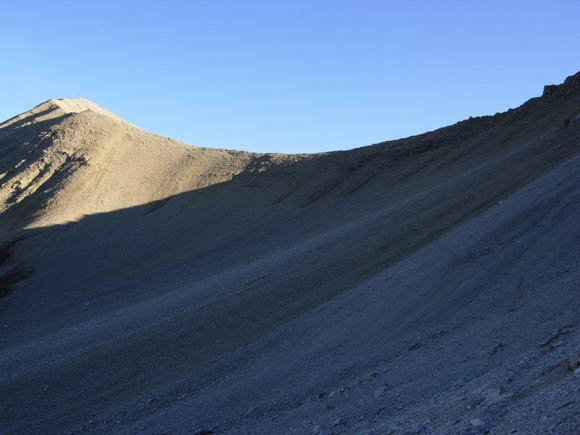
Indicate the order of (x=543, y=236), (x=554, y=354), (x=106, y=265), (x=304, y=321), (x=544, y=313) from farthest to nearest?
(x=106, y=265), (x=304, y=321), (x=543, y=236), (x=544, y=313), (x=554, y=354)

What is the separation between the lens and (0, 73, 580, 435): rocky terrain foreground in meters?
8.41

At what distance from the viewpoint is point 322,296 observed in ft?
51.9

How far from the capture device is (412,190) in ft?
84.0

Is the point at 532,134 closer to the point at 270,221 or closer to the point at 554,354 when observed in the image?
the point at 270,221

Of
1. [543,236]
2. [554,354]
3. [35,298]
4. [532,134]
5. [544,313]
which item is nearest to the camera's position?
[554,354]

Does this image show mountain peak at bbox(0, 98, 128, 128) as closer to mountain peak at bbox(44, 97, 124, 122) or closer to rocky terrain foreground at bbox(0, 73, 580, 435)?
mountain peak at bbox(44, 97, 124, 122)

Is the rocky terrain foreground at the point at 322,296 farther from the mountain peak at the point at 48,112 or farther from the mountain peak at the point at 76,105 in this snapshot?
the mountain peak at the point at 76,105

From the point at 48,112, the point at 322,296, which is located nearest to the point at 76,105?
the point at 48,112

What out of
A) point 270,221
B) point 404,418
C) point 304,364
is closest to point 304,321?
point 304,364

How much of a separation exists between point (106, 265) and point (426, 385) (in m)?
25.5

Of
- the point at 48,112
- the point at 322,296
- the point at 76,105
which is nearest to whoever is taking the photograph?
the point at 322,296

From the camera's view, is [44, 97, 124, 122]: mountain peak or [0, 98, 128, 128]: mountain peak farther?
[44, 97, 124, 122]: mountain peak

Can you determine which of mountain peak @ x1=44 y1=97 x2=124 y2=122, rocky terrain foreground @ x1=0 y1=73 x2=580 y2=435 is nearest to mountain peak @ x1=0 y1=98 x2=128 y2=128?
mountain peak @ x1=44 y1=97 x2=124 y2=122

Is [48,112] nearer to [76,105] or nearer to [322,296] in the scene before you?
[76,105]
